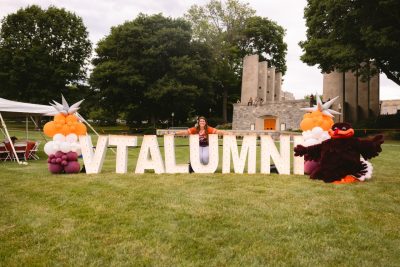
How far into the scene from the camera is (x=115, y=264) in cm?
343

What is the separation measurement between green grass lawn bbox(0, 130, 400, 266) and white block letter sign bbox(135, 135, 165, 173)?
141cm

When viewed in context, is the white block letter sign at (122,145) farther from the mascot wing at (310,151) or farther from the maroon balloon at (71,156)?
the mascot wing at (310,151)

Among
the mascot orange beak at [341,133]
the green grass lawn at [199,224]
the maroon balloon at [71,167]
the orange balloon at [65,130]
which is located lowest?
the green grass lawn at [199,224]

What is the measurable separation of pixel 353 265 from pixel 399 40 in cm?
2311

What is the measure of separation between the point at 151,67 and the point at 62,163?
1230 inches

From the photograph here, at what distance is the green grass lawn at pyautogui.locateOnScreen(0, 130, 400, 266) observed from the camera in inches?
142

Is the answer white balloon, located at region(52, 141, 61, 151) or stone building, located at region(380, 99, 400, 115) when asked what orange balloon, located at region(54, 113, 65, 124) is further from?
stone building, located at region(380, 99, 400, 115)

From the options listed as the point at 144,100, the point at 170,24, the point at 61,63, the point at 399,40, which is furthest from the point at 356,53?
the point at 61,63

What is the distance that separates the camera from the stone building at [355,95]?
35.2 meters

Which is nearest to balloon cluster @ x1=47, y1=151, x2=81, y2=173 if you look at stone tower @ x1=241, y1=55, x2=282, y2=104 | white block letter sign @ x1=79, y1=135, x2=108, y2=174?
white block letter sign @ x1=79, y1=135, x2=108, y2=174

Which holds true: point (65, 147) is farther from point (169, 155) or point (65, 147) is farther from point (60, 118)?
point (169, 155)

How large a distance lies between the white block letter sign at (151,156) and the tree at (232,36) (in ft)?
122

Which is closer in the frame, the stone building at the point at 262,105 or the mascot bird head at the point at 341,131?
the mascot bird head at the point at 341,131

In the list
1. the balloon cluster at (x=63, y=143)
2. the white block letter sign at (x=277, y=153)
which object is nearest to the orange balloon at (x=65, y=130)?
the balloon cluster at (x=63, y=143)
